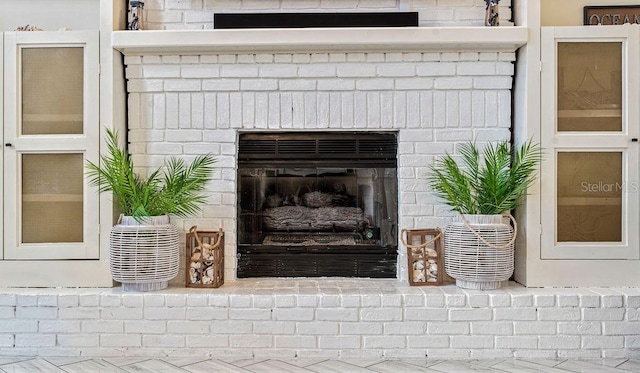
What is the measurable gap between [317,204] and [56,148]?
122cm

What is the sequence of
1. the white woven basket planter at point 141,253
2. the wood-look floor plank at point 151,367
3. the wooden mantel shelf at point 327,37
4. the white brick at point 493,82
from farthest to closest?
the white brick at point 493,82 → the wooden mantel shelf at point 327,37 → the white woven basket planter at point 141,253 → the wood-look floor plank at point 151,367

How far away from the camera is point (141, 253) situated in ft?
6.24

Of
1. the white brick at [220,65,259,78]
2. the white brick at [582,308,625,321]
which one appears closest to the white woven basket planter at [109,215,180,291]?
the white brick at [220,65,259,78]

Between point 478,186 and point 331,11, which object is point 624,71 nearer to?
point 478,186

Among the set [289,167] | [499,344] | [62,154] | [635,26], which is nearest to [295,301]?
[289,167]

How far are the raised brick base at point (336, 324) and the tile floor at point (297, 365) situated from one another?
4 centimetres

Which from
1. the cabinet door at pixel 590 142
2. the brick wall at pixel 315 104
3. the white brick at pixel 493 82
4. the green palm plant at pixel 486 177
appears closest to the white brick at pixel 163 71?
the brick wall at pixel 315 104

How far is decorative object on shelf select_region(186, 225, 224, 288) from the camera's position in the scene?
204 cm

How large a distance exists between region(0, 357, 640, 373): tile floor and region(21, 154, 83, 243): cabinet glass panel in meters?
0.53

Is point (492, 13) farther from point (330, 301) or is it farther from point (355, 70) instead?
point (330, 301)

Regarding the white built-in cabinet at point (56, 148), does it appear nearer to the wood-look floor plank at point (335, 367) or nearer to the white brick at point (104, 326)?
the white brick at point (104, 326)

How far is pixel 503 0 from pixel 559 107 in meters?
0.57

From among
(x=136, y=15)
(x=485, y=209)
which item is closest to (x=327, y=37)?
(x=136, y=15)

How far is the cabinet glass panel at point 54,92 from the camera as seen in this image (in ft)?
6.80
